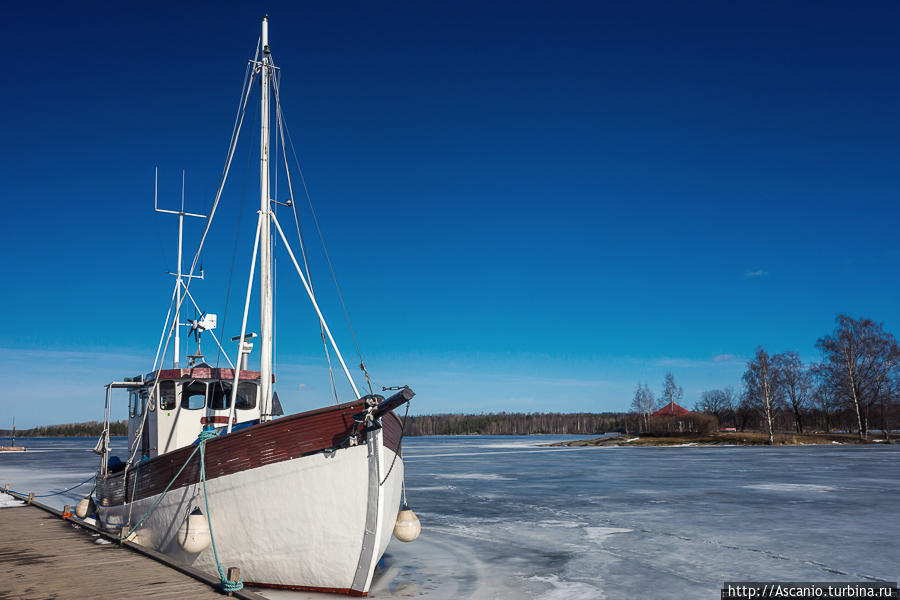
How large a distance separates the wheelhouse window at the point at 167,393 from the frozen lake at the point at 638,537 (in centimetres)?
506

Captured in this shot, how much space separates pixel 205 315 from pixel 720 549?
444 inches

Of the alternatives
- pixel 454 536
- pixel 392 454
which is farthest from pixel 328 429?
pixel 454 536

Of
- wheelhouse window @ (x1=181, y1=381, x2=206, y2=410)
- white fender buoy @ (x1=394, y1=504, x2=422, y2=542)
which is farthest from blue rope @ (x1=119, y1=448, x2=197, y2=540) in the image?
white fender buoy @ (x1=394, y1=504, x2=422, y2=542)

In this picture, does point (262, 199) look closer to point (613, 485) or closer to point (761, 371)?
point (613, 485)

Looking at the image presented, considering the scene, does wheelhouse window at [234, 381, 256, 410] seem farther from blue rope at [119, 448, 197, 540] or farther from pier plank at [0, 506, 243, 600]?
pier plank at [0, 506, 243, 600]

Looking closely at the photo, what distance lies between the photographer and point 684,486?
2203cm

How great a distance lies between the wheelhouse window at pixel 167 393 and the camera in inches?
478

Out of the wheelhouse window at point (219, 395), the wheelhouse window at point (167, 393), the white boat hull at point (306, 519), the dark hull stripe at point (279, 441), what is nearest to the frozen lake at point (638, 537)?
the white boat hull at point (306, 519)

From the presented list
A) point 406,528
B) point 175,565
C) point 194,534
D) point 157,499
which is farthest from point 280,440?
point 157,499

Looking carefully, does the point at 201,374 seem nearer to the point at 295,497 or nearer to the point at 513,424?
the point at 295,497

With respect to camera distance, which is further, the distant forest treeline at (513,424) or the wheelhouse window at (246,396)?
the distant forest treeline at (513,424)

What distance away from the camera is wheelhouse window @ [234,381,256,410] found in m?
12.7

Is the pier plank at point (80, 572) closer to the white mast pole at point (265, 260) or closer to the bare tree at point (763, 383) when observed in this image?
the white mast pole at point (265, 260)

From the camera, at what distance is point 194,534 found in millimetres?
8633
